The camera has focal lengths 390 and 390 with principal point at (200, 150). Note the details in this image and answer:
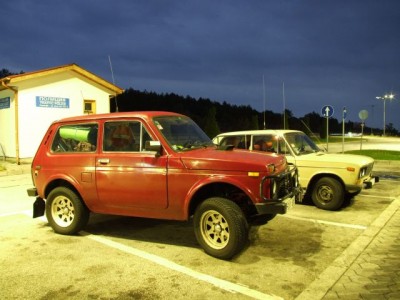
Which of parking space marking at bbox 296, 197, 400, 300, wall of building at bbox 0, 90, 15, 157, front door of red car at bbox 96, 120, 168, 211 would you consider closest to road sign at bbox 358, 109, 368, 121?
parking space marking at bbox 296, 197, 400, 300

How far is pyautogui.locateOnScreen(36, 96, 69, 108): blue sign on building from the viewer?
18.2 m

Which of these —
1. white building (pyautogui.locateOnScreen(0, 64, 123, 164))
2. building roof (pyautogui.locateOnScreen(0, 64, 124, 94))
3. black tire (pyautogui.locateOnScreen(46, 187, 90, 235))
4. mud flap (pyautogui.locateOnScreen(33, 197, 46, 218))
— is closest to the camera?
black tire (pyautogui.locateOnScreen(46, 187, 90, 235))

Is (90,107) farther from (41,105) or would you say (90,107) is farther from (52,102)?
(41,105)

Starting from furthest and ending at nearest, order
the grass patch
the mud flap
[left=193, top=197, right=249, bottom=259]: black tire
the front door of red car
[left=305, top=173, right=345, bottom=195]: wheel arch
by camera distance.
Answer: the grass patch → [left=305, top=173, right=345, bottom=195]: wheel arch → the mud flap → the front door of red car → [left=193, top=197, right=249, bottom=259]: black tire

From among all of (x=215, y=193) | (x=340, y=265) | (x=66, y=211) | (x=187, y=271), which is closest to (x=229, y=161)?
(x=215, y=193)

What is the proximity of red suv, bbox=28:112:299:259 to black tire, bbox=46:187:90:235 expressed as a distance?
0.05 feet

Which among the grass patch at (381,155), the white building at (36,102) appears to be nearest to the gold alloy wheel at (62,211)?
the white building at (36,102)

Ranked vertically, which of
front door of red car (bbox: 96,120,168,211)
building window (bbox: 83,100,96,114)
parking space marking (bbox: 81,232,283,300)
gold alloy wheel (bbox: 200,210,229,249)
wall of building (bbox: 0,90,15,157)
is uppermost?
building window (bbox: 83,100,96,114)

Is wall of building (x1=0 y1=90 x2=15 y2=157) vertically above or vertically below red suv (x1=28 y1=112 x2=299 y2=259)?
above

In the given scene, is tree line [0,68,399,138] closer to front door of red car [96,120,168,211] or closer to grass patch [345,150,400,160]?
grass patch [345,150,400,160]

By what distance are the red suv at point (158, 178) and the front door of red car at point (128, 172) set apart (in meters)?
0.01

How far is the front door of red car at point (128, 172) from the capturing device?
5418 mm

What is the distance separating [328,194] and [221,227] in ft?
12.2

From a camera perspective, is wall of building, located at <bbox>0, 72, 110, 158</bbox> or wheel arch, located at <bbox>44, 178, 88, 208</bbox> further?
wall of building, located at <bbox>0, 72, 110, 158</bbox>
